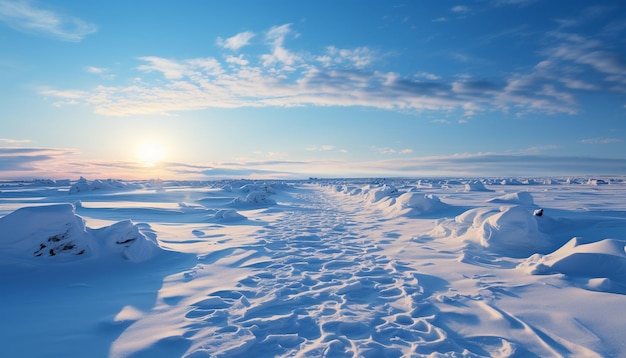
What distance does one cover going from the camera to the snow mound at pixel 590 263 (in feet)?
14.5

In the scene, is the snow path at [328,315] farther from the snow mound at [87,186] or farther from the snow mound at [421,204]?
the snow mound at [87,186]

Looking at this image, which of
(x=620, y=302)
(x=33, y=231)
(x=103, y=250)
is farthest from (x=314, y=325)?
(x=33, y=231)

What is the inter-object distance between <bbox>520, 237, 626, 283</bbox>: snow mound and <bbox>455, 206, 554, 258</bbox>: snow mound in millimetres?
1530

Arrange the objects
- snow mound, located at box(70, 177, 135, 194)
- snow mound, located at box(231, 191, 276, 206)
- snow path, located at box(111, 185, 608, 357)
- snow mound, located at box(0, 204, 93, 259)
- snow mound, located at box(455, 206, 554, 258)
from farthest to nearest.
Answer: snow mound, located at box(70, 177, 135, 194) < snow mound, located at box(231, 191, 276, 206) < snow mound, located at box(455, 206, 554, 258) < snow mound, located at box(0, 204, 93, 259) < snow path, located at box(111, 185, 608, 357)

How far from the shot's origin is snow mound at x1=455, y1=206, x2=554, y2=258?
6754 millimetres

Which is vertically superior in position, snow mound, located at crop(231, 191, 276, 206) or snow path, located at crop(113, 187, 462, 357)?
snow path, located at crop(113, 187, 462, 357)

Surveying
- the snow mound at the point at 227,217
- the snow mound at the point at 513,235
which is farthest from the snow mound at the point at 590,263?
the snow mound at the point at 227,217

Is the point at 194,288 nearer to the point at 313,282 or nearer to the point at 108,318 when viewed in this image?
the point at 108,318

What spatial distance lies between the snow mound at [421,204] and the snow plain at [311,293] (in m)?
5.17

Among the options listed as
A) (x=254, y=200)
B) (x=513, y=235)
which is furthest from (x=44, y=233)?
(x=254, y=200)

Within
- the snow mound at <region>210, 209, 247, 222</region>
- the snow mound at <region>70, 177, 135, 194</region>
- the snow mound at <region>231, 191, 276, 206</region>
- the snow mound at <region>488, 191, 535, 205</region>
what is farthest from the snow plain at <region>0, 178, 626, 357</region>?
the snow mound at <region>70, 177, 135, 194</region>

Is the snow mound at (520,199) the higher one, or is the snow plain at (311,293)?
the snow mound at (520,199)

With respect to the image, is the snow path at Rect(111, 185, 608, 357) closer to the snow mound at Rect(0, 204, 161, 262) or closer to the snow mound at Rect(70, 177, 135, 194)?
the snow mound at Rect(0, 204, 161, 262)

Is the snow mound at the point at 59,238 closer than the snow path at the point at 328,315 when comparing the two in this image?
No
